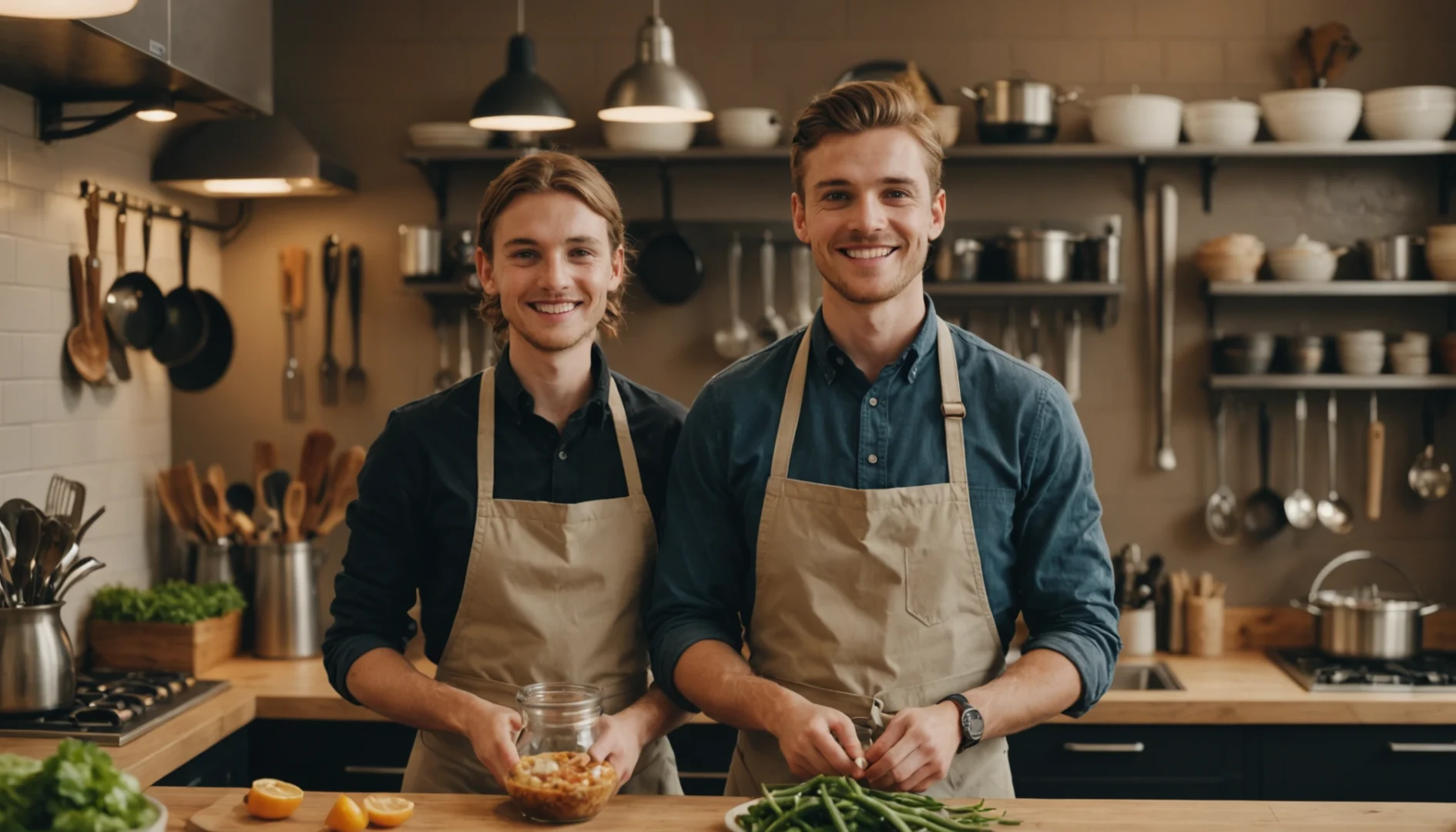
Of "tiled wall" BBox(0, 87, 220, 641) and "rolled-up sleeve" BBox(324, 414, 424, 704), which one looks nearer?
"rolled-up sleeve" BBox(324, 414, 424, 704)

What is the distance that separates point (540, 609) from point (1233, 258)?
2.47 m

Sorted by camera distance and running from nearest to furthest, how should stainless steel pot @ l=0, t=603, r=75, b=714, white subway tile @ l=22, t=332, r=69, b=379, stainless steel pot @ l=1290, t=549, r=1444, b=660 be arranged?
stainless steel pot @ l=0, t=603, r=75, b=714, white subway tile @ l=22, t=332, r=69, b=379, stainless steel pot @ l=1290, t=549, r=1444, b=660

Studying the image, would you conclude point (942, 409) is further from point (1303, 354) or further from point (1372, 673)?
point (1303, 354)

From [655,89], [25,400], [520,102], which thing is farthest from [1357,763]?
[25,400]

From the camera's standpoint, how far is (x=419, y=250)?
3967mm

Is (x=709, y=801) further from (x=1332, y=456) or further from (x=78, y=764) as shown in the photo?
(x=1332, y=456)

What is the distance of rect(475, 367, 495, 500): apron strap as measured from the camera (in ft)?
7.31

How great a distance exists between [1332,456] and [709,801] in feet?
8.96

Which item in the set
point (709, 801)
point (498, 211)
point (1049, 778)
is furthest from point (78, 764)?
point (1049, 778)

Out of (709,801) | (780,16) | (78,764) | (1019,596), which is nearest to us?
(78,764)

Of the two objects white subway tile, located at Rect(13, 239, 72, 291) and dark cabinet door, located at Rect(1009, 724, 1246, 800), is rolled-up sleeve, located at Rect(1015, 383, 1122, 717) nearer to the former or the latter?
dark cabinet door, located at Rect(1009, 724, 1246, 800)

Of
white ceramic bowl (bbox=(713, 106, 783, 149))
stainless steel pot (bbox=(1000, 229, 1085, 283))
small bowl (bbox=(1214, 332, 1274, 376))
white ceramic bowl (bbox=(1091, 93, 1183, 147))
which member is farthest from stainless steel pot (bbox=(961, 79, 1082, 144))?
small bowl (bbox=(1214, 332, 1274, 376))

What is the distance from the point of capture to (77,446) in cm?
344

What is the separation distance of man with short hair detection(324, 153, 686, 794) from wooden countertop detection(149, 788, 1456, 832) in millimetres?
231
